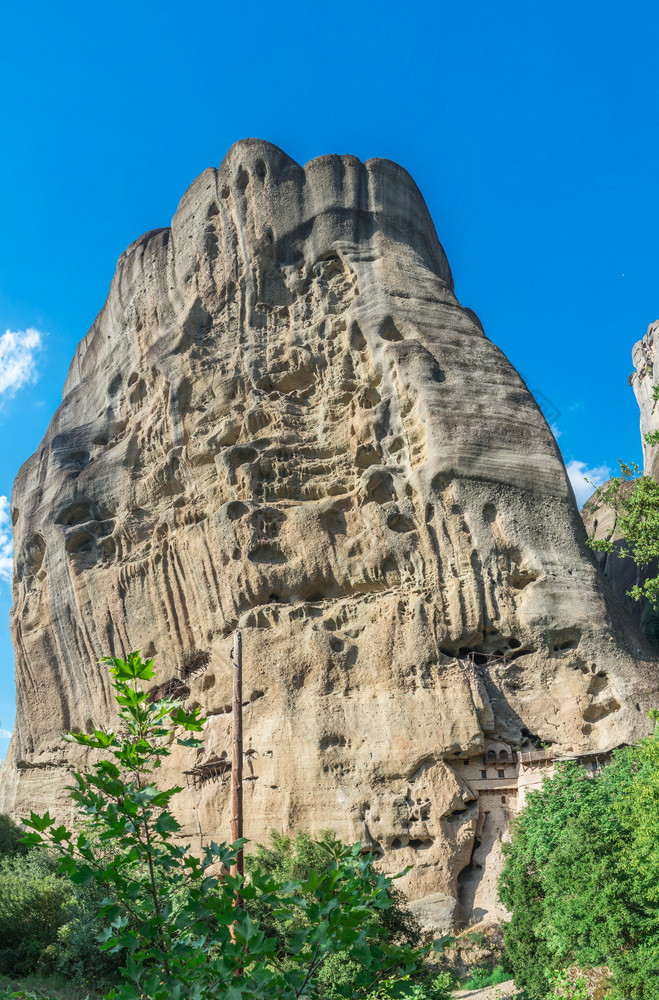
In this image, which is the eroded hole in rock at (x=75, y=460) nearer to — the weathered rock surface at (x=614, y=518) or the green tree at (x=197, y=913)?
the weathered rock surface at (x=614, y=518)

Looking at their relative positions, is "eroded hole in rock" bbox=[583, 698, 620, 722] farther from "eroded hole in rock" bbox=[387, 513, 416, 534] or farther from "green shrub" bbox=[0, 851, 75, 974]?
"green shrub" bbox=[0, 851, 75, 974]

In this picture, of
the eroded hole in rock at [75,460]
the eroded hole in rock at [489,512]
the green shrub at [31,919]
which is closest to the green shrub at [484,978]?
the green shrub at [31,919]

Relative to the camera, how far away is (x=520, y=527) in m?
20.9

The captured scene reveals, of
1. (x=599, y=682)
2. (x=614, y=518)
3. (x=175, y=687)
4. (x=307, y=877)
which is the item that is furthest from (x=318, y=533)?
(x=614, y=518)

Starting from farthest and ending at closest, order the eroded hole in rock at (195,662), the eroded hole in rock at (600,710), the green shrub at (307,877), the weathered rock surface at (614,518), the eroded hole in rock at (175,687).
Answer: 1. the weathered rock surface at (614,518)
2. the eroded hole in rock at (175,687)
3. the eroded hole in rock at (195,662)
4. the eroded hole in rock at (600,710)
5. the green shrub at (307,877)

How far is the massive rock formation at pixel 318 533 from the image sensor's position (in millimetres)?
19125

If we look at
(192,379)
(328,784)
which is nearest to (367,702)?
(328,784)

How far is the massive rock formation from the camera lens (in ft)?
62.7

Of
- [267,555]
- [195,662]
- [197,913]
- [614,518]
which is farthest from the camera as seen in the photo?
[614,518]

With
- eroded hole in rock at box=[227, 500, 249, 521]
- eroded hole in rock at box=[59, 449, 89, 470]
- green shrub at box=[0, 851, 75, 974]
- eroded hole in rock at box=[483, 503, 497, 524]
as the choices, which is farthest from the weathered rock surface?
eroded hole in rock at box=[59, 449, 89, 470]

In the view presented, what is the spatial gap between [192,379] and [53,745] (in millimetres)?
12254

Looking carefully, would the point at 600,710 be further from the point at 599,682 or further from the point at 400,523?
the point at 400,523

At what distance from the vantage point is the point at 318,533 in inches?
898

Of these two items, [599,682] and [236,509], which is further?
[236,509]
